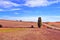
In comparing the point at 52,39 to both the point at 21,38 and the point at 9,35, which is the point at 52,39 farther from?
the point at 9,35

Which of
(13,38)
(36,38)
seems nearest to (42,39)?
(36,38)

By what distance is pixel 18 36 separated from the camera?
3375cm

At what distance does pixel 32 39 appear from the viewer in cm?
3300

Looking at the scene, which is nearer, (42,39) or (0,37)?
(0,37)

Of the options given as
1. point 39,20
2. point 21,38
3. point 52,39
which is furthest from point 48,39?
point 39,20

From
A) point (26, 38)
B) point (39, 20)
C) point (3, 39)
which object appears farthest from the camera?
point (39, 20)

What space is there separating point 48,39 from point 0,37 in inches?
407

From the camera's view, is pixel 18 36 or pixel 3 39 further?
pixel 18 36

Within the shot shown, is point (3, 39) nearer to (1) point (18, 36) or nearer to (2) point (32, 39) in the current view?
(1) point (18, 36)

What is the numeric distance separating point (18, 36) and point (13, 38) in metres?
2.00

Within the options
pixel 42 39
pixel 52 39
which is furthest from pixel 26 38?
pixel 52 39

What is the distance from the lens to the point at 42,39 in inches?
1334

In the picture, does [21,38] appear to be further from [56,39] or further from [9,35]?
[56,39]

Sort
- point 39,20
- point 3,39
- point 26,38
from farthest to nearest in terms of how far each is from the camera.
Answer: point 39,20
point 26,38
point 3,39
